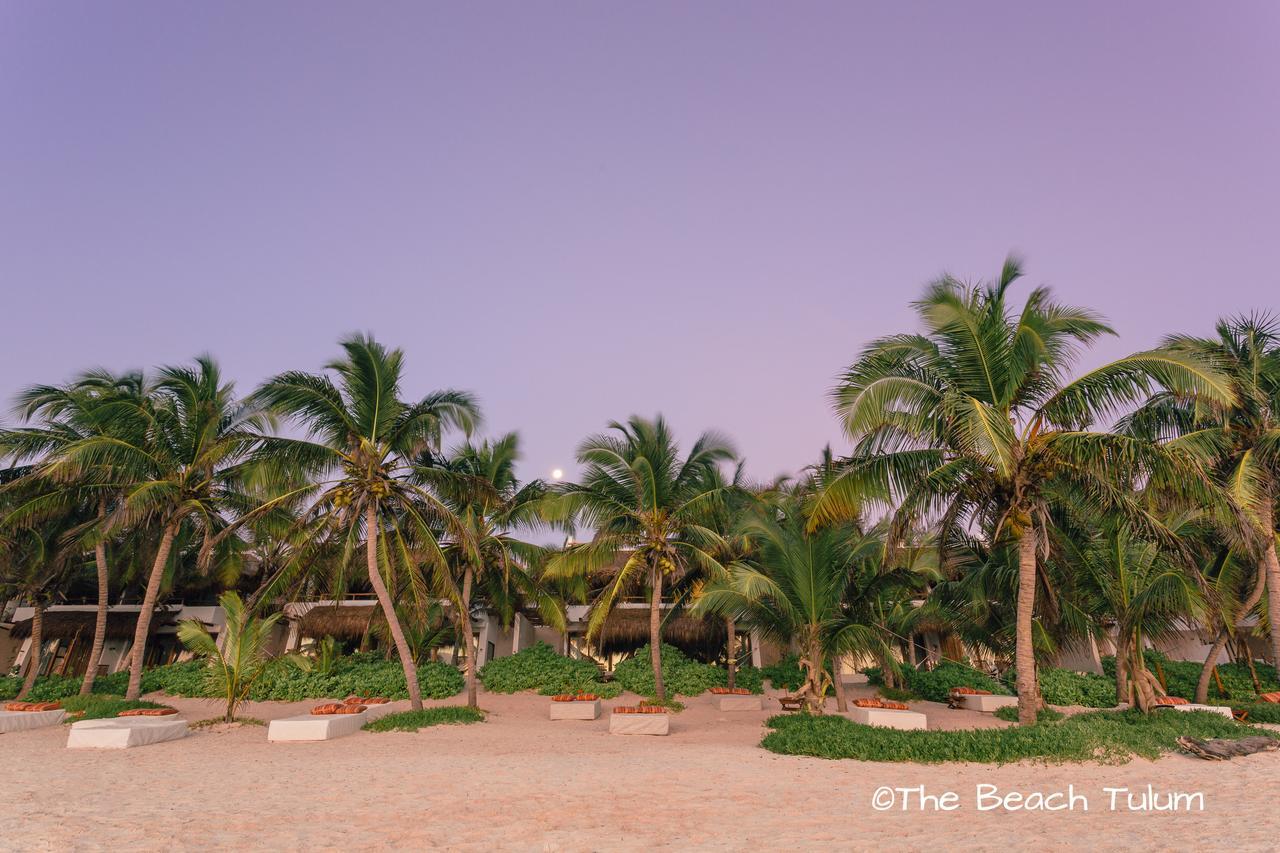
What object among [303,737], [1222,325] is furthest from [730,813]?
[1222,325]

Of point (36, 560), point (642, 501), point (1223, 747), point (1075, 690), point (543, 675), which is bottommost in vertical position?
point (543, 675)

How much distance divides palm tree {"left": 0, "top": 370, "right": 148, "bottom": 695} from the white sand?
7918 millimetres

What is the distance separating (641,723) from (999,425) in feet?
29.8


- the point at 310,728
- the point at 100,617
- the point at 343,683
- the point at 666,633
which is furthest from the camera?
the point at 666,633

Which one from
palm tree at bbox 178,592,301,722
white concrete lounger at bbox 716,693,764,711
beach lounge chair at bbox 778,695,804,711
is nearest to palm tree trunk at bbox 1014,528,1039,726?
beach lounge chair at bbox 778,695,804,711

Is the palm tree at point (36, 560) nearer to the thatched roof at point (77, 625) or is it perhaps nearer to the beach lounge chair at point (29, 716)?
the thatched roof at point (77, 625)

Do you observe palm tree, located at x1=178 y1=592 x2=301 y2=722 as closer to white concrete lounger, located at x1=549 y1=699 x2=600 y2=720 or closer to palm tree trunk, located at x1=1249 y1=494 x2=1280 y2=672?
white concrete lounger, located at x1=549 y1=699 x2=600 y2=720

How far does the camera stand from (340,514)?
589 inches

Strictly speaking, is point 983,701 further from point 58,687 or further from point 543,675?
point 58,687

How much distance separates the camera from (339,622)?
24.8 metres

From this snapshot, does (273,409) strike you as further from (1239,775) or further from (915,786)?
(1239,775)

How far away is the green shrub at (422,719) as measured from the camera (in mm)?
13555

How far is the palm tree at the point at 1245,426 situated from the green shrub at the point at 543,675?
51.8 ft

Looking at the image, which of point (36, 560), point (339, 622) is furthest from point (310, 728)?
point (36, 560)
